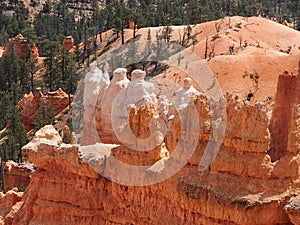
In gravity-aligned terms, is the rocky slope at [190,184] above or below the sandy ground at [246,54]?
above

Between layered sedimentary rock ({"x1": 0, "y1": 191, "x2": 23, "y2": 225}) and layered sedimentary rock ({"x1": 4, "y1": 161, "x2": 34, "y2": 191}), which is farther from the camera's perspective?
layered sedimentary rock ({"x1": 4, "y1": 161, "x2": 34, "y2": 191})

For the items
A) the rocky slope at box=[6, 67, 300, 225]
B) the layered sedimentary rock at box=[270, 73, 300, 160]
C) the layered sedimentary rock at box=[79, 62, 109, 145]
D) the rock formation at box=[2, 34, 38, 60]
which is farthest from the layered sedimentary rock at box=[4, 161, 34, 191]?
the rock formation at box=[2, 34, 38, 60]

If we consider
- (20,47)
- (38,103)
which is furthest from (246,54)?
(20,47)

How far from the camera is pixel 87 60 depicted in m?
75.4

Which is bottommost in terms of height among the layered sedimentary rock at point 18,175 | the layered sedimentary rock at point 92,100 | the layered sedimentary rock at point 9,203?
the layered sedimentary rock at point 18,175

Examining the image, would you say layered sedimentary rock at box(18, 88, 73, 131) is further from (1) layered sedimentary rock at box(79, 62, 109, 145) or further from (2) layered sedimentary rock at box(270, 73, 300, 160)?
(2) layered sedimentary rock at box(270, 73, 300, 160)

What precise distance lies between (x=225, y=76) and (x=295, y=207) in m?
39.4

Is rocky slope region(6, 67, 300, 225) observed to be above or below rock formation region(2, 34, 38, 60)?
above

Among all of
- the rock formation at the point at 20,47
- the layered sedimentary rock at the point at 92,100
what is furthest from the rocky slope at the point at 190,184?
the rock formation at the point at 20,47

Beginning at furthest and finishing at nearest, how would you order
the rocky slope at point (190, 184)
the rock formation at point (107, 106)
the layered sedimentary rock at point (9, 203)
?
the rock formation at point (107, 106) < the layered sedimentary rock at point (9, 203) < the rocky slope at point (190, 184)

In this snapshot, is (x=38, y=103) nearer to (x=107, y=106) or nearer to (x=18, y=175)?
(x=18, y=175)

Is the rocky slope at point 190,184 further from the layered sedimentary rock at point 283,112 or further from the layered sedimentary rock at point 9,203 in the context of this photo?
the layered sedimentary rock at point 9,203

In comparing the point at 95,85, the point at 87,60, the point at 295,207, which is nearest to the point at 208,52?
the point at 87,60

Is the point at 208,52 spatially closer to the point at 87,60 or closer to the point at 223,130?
the point at 87,60
